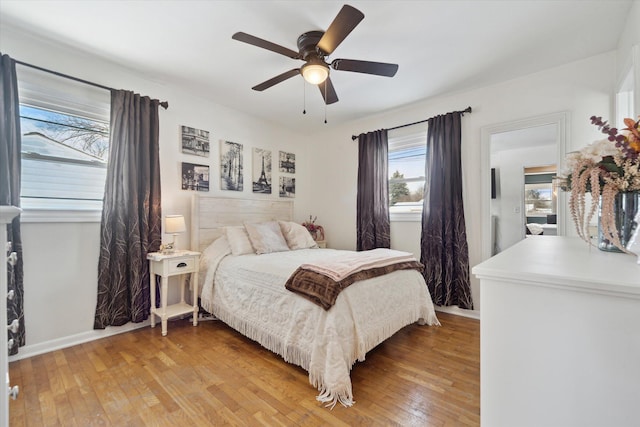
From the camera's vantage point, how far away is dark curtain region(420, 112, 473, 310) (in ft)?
10.2

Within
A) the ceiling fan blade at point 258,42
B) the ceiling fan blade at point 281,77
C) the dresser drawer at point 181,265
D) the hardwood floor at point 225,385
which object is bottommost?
the hardwood floor at point 225,385

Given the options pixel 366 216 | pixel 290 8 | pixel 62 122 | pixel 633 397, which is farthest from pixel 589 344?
pixel 62 122

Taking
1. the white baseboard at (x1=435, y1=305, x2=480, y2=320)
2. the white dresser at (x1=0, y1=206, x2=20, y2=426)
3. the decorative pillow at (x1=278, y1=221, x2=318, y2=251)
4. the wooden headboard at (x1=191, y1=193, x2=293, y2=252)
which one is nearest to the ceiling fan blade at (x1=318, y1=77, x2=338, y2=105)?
the decorative pillow at (x1=278, y1=221, x2=318, y2=251)

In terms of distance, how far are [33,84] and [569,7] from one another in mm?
4145

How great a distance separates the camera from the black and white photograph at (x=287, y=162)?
4.37 meters

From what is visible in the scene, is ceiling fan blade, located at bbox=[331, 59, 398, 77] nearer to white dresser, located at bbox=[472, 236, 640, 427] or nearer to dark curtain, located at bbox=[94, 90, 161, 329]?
white dresser, located at bbox=[472, 236, 640, 427]

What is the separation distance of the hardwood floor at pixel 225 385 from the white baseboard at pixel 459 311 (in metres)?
0.56

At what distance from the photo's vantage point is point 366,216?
3850 mm

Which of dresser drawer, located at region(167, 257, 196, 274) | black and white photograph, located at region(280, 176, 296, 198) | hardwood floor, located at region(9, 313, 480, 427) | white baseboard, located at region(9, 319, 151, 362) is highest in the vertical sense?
black and white photograph, located at region(280, 176, 296, 198)

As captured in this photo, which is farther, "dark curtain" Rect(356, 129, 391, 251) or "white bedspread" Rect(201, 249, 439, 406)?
"dark curtain" Rect(356, 129, 391, 251)

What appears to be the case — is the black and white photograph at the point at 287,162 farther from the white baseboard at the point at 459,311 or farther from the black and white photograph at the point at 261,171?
the white baseboard at the point at 459,311

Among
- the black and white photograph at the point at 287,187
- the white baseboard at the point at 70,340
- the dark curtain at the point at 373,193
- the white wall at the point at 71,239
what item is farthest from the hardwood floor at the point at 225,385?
the black and white photograph at the point at 287,187

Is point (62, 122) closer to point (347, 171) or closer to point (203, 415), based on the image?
point (203, 415)

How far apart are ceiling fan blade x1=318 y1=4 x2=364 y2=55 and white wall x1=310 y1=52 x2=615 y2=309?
1.99 m
